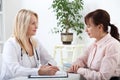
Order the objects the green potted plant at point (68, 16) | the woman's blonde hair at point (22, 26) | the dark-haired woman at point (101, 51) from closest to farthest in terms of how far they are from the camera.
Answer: the dark-haired woman at point (101, 51) < the woman's blonde hair at point (22, 26) < the green potted plant at point (68, 16)

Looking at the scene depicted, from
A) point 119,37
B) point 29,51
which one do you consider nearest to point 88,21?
point 119,37

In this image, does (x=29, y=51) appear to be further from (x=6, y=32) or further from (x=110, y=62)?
(x=6, y=32)

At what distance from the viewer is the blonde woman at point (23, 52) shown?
1.88m

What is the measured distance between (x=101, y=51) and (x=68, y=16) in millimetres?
2676

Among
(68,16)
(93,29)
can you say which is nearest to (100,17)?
(93,29)

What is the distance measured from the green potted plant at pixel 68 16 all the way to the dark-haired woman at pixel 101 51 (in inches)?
94.8

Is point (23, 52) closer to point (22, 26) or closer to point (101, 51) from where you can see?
point (22, 26)

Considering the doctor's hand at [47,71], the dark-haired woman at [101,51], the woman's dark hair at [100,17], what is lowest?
the doctor's hand at [47,71]

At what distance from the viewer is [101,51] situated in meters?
1.84

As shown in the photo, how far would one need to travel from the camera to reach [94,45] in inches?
78.4

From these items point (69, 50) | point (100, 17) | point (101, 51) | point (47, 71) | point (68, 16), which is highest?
point (100, 17)

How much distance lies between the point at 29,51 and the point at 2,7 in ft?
9.76

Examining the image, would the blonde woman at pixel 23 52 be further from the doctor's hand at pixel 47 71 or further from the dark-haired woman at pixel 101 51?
the dark-haired woman at pixel 101 51

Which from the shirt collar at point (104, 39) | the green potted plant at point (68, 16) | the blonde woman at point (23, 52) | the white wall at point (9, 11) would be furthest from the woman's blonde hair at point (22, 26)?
the white wall at point (9, 11)
